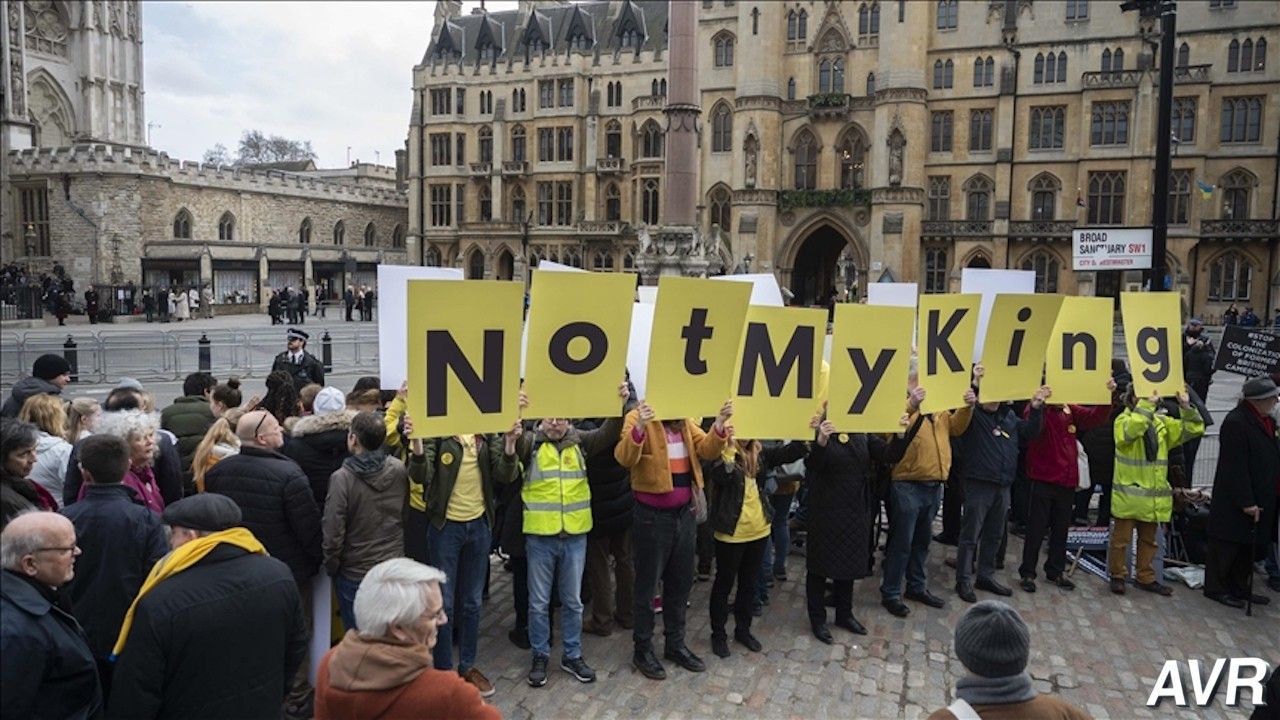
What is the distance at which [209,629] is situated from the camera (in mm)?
3338

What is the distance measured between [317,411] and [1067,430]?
6571 mm

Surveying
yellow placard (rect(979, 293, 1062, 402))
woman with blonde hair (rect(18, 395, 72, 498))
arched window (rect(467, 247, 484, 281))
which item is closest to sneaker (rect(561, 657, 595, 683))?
woman with blonde hair (rect(18, 395, 72, 498))

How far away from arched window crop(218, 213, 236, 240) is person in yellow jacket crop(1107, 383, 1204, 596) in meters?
48.5

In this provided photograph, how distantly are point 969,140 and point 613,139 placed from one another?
67.0 ft

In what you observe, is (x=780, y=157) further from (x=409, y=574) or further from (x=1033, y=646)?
(x=409, y=574)

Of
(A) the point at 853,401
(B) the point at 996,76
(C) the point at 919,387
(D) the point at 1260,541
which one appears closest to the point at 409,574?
(A) the point at 853,401

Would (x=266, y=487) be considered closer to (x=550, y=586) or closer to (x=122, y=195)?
(x=550, y=586)

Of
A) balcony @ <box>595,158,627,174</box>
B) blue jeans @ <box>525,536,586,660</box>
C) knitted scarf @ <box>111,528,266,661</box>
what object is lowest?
blue jeans @ <box>525,536,586,660</box>

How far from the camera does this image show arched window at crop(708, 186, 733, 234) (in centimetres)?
4412

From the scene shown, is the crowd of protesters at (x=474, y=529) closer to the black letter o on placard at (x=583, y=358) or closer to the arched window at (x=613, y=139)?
the black letter o on placard at (x=583, y=358)

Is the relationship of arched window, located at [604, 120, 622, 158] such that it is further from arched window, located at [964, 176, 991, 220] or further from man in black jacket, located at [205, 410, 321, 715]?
man in black jacket, located at [205, 410, 321, 715]

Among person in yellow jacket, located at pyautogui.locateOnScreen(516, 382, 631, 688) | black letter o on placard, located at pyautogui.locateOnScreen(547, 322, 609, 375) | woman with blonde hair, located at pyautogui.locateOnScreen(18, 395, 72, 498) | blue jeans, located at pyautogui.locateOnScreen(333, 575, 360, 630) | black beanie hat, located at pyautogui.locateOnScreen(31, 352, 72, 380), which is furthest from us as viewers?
black beanie hat, located at pyautogui.locateOnScreen(31, 352, 72, 380)

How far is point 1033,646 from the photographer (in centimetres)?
675

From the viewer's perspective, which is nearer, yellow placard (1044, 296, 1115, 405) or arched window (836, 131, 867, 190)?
yellow placard (1044, 296, 1115, 405)
